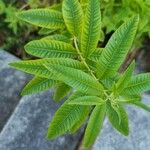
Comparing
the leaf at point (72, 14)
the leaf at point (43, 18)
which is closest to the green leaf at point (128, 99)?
the leaf at point (72, 14)

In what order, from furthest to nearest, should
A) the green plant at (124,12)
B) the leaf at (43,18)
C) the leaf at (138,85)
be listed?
the green plant at (124,12)
the leaf at (43,18)
the leaf at (138,85)

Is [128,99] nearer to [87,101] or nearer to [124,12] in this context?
[87,101]

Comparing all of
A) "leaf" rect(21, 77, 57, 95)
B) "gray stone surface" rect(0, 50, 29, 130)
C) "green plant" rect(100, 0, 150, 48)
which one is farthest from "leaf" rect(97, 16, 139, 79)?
"gray stone surface" rect(0, 50, 29, 130)

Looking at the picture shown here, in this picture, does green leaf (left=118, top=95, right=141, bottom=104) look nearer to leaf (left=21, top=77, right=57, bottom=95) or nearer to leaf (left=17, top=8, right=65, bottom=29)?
leaf (left=21, top=77, right=57, bottom=95)

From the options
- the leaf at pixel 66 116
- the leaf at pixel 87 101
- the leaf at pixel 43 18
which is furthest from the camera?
the leaf at pixel 43 18

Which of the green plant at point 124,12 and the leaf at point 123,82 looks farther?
the green plant at point 124,12

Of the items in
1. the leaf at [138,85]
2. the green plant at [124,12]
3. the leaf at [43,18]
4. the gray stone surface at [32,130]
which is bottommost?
the gray stone surface at [32,130]

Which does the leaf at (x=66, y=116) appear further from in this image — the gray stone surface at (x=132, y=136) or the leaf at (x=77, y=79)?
the gray stone surface at (x=132, y=136)

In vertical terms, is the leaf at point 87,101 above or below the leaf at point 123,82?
below

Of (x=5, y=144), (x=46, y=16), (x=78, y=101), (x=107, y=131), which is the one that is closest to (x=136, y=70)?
(x=107, y=131)

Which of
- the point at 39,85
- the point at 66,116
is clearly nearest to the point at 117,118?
the point at 66,116
